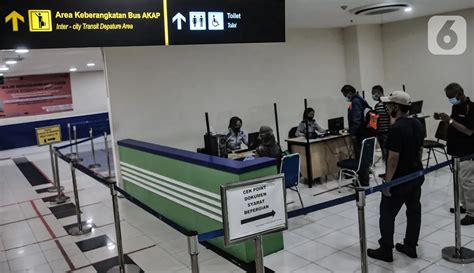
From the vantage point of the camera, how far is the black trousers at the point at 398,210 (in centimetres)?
353

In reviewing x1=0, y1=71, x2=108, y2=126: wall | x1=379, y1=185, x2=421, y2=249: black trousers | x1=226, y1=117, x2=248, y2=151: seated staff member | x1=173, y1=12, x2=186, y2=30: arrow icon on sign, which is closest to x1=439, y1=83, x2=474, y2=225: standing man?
x1=379, y1=185, x2=421, y2=249: black trousers

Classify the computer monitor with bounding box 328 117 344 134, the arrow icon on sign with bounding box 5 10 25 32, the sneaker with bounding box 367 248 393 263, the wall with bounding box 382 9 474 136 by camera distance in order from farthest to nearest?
the wall with bounding box 382 9 474 136, the computer monitor with bounding box 328 117 344 134, the sneaker with bounding box 367 248 393 263, the arrow icon on sign with bounding box 5 10 25 32

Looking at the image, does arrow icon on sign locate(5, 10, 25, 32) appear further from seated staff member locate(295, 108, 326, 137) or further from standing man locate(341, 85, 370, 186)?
standing man locate(341, 85, 370, 186)

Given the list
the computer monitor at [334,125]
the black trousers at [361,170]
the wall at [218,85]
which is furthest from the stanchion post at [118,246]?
the computer monitor at [334,125]

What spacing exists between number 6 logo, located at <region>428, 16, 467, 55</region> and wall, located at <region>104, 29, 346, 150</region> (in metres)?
1.76

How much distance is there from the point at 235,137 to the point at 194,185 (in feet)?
6.94

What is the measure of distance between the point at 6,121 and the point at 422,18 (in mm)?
11411

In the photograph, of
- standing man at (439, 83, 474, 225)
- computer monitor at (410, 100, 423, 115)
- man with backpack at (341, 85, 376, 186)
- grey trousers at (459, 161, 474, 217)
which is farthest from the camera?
computer monitor at (410, 100, 423, 115)

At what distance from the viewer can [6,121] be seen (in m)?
12.6

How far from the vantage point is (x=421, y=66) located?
8711mm

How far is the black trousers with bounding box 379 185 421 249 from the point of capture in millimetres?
3527

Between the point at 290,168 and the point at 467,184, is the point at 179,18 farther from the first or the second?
the point at 467,184

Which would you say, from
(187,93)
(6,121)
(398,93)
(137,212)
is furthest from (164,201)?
(6,121)

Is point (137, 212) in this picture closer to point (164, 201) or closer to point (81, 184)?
point (164, 201)
